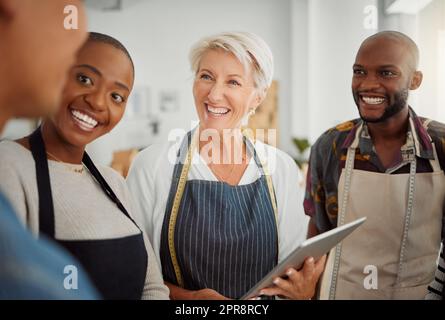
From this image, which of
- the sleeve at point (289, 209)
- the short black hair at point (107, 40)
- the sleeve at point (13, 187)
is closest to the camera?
the sleeve at point (13, 187)

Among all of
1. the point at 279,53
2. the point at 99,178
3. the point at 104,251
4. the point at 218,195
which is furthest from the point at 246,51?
the point at 104,251

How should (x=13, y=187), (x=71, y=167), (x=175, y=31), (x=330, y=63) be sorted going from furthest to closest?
1. (x=330, y=63)
2. (x=175, y=31)
3. (x=71, y=167)
4. (x=13, y=187)

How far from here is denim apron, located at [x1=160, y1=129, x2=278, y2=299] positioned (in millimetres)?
1144

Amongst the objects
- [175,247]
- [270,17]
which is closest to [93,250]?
[175,247]

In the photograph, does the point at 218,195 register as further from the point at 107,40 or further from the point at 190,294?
the point at 107,40

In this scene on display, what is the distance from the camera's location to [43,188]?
97cm

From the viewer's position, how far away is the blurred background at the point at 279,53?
1107 millimetres

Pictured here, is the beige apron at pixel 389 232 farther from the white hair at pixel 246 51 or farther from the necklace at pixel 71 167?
the necklace at pixel 71 167

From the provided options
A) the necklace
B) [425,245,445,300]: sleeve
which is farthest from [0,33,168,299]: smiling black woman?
[425,245,445,300]: sleeve

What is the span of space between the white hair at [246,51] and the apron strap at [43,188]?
1.27 feet

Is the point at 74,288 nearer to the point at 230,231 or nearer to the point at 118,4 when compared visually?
the point at 230,231

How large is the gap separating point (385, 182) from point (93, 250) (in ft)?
2.37

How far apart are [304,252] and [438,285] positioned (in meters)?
0.44

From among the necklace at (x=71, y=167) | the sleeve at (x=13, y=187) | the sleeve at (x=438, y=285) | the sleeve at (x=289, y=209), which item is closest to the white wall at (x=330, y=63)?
the sleeve at (x=289, y=209)
